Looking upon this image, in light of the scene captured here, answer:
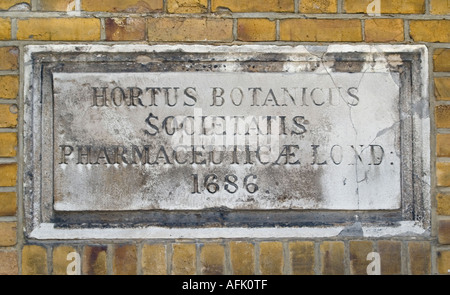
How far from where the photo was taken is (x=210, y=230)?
1764mm

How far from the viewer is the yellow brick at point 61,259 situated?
1748 mm

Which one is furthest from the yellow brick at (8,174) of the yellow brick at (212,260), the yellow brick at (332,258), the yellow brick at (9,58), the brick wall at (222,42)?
the yellow brick at (332,258)

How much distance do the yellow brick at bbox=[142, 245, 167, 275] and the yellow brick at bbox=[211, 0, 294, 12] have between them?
88cm

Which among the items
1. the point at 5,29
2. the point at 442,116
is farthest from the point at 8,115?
the point at 442,116

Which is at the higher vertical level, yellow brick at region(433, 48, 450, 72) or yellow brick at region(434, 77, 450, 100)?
yellow brick at region(433, 48, 450, 72)

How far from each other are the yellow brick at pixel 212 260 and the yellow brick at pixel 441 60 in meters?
1.01

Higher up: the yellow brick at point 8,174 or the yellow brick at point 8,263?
the yellow brick at point 8,174

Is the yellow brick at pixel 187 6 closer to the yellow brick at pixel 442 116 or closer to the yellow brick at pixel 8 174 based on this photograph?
the yellow brick at pixel 8 174

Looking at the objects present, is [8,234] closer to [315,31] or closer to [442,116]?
[315,31]

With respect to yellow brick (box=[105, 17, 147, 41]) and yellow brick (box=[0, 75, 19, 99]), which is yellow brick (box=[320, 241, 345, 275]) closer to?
yellow brick (box=[105, 17, 147, 41])

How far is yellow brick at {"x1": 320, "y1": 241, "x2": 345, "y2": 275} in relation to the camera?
5.78 ft

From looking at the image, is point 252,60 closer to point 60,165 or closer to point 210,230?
point 210,230

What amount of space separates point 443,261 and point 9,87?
5.46ft

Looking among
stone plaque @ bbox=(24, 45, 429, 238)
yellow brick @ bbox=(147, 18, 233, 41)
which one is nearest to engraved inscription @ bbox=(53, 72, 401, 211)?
stone plaque @ bbox=(24, 45, 429, 238)
